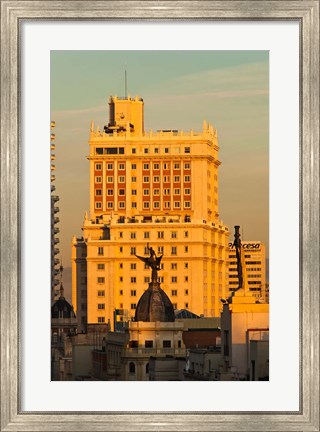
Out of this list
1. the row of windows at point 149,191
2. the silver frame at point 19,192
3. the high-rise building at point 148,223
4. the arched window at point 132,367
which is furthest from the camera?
the row of windows at point 149,191

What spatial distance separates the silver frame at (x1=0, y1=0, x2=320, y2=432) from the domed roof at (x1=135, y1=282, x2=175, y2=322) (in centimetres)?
1703

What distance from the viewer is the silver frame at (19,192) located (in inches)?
157

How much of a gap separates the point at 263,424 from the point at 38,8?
1.64m

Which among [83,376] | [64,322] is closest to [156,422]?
[83,376]

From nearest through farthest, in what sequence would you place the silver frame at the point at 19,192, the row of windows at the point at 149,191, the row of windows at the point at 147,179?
1. the silver frame at the point at 19,192
2. the row of windows at the point at 147,179
3. the row of windows at the point at 149,191

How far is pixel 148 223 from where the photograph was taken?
98.1ft

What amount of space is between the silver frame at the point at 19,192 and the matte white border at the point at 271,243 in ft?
0.10

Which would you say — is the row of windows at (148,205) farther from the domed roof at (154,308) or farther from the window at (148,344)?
the window at (148,344)

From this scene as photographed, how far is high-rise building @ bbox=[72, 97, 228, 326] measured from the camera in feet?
93.0

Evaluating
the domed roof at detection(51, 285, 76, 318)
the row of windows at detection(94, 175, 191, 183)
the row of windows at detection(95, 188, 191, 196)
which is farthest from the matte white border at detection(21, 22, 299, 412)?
the row of windows at detection(95, 188, 191, 196)

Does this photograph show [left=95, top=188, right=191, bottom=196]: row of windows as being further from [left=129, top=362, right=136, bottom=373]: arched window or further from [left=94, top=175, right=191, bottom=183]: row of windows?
[left=129, top=362, right=136, bottom=373]: arched window

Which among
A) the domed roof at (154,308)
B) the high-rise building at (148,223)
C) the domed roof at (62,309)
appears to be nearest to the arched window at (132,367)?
the domed roof at (154,308)

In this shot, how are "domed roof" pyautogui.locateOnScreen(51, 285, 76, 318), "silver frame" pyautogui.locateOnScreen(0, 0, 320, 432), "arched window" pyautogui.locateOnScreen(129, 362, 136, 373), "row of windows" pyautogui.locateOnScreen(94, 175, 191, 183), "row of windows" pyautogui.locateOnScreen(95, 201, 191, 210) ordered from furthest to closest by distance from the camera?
1. "row of windows" pyautogui.locateOnScreen(95, 201, 191, 210)
2. "row of windows" pyautogui.locateOnScreen(94, 175, 191, 183)
3. "domed roof" pyautogui.locateOnScreen(51, 285, 76, 318)
4. "arched window" pyautogui.locateOnScreen(129, 362, 136, 373)
5. "silver frame" pyautogui.locateOnScreen(0, 0, 320, 432)

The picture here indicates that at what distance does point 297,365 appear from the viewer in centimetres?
403
